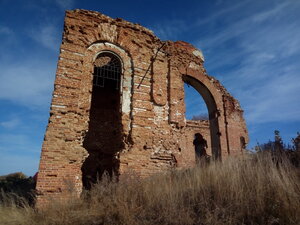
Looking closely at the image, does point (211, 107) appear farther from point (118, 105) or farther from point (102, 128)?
point (102, 128)

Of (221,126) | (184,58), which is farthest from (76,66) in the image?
(221,126)

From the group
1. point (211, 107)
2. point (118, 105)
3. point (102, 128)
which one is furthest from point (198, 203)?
point (211, 107)

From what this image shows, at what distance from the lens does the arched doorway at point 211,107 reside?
1091 cm

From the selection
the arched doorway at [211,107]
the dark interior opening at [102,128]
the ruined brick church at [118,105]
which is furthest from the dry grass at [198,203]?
the arched doorway at [211,107]

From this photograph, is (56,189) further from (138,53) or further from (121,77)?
(138,53)

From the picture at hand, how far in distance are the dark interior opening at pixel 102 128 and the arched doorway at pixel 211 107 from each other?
376 centimetres

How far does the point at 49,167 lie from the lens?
596 cm

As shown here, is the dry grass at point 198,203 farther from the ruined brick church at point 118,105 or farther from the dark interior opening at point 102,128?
the dark interior opening at point 102,128

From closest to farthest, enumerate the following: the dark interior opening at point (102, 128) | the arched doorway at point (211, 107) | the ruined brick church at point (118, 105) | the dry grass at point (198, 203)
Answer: the dry grass at point (198, 203), the ruined brick church at point (118, 105), the dark interior opening at point (102, 128), the arched doorway at point (211, 107)

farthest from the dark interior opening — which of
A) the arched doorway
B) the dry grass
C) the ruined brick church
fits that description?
the dry grass

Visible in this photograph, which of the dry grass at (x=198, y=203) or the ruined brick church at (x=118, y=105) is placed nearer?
the dry grass at (x=198, y=203)

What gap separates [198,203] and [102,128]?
7.29m

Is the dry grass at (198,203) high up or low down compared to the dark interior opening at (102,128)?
down

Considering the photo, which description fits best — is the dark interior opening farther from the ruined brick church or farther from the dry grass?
the dry grass
